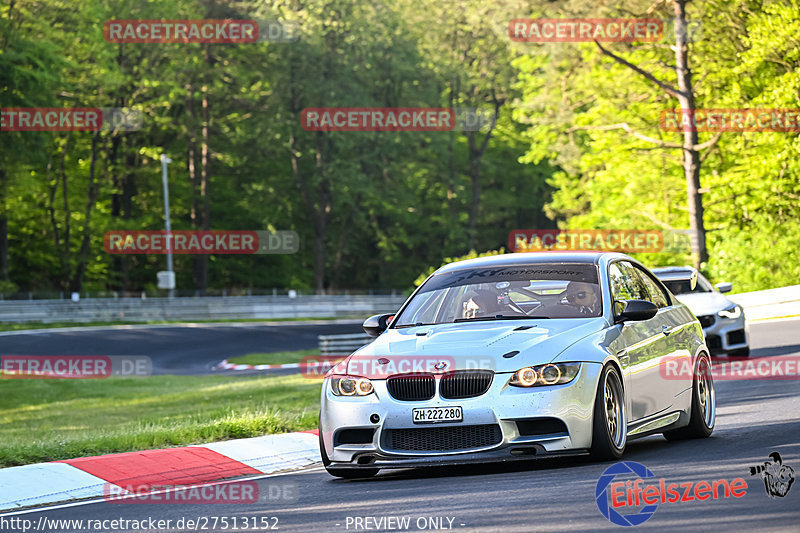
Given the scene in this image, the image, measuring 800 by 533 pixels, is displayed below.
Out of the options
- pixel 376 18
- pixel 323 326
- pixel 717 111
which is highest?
pixel 376 18

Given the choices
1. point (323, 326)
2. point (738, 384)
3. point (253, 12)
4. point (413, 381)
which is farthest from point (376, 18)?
point (413, 381)

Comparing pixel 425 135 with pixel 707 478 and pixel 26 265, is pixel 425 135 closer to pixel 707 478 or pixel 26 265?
pixel 26 265

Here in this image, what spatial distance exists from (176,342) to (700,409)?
34.8 m

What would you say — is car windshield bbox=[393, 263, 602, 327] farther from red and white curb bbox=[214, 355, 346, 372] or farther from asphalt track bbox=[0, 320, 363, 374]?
asphalt track bbox=[0, 320, 363, 374]

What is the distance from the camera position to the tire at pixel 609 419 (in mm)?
8688

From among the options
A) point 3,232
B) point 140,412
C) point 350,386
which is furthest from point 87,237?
point 350,386

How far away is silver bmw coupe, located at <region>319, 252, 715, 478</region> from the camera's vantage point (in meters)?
8.55

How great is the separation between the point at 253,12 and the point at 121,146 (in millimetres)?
10921

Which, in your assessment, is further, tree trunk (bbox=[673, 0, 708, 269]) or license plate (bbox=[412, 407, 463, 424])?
tree trunk (bbox=[673, 0, 708, 269])

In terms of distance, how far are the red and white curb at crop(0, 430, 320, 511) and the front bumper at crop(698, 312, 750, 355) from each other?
9.35 m

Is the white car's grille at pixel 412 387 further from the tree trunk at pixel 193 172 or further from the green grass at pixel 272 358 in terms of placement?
the tree trunk at pixel 193 172

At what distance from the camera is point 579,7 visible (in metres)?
43.8

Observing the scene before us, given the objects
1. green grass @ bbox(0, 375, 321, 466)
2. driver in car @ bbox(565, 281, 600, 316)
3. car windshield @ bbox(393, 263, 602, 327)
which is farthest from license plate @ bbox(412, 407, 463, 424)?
green grass @ bbox(0, 375, 321, 466)

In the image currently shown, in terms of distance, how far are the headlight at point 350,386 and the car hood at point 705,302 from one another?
11.4m
